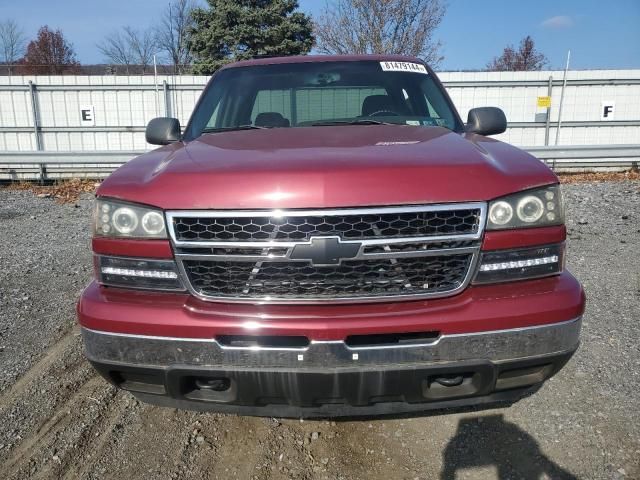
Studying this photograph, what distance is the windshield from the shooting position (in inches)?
128

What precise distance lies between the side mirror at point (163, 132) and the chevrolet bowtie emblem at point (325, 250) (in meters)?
1.76

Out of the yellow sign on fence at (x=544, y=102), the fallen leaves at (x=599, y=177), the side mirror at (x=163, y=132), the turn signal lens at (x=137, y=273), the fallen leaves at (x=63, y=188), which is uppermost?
the yellow sign on fence at (x=544, y=102)

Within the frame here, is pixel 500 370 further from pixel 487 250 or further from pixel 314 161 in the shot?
pixel 314 161

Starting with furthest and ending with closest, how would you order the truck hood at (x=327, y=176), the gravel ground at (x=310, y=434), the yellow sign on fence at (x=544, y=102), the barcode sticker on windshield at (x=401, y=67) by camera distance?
the yellow sign on fence at (x=544, y=102) → the barcode sticker on windshield at (x=401, y=67) → the gravel ground at (x=310, y=434) → the truck hood at (x=327, y=176)

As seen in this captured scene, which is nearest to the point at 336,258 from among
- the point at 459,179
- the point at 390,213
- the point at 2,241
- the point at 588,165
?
the point at 390,213

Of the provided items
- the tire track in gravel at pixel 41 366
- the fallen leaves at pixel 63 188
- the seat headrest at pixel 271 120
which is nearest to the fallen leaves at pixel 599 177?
the seat headrest at pixel 271 120

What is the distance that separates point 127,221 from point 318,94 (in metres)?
1.95

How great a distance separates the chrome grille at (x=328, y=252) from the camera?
187 centimetres

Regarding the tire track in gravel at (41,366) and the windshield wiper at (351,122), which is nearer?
the tire track in gravel at (41,366)

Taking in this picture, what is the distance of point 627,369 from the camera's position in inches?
117

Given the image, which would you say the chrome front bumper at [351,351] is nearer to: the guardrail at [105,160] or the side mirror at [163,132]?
the side mirror at [163,132]

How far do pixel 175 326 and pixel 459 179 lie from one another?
123 centimetres

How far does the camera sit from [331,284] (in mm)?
1931

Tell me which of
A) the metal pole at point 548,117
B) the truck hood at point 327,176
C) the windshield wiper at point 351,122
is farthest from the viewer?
the metal pole at point 548,117
